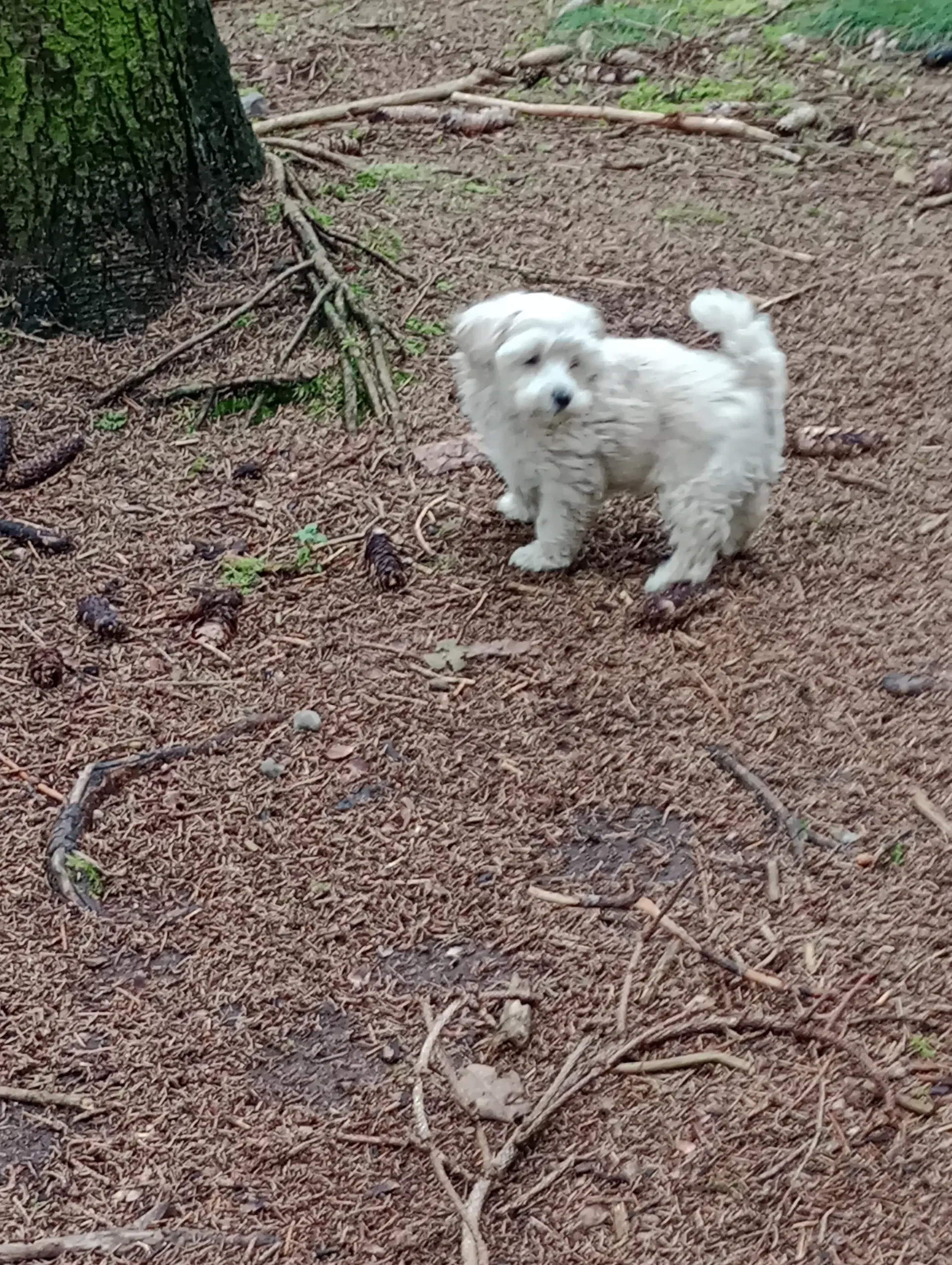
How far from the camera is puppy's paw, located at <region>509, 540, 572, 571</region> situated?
4090 mm

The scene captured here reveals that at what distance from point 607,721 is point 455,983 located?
3.17 ft

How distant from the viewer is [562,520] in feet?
13.1

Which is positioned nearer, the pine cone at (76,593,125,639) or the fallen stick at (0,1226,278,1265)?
the fallen stick at (0,1226,278,1265)

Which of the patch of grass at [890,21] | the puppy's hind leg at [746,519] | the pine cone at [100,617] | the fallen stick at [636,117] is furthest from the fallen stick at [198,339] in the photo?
the patch of grass at [890,21]

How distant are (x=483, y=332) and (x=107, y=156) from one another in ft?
7.57

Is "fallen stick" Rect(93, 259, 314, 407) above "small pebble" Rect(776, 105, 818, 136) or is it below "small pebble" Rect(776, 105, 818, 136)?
below

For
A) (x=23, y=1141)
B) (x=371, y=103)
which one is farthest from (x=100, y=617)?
(x=371, y=103)

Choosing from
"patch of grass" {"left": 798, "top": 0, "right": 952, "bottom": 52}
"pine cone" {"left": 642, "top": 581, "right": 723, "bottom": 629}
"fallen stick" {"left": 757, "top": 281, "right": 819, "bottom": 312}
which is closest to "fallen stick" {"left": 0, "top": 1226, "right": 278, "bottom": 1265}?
"pine cone" {"left": 642, "top": 581, "right": 723, "bottom": 629}

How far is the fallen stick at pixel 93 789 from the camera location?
10.4 ft

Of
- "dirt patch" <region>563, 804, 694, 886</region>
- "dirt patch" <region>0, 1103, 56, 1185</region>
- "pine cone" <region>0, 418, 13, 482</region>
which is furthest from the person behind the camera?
"pine cone" <region>0, 418, 13, 482</region>

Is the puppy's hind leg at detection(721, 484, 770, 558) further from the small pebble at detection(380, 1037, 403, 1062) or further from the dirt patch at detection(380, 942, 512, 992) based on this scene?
the small pebble at detection(380, 1037, 403, 1062)

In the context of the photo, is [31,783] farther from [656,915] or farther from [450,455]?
[450,455]

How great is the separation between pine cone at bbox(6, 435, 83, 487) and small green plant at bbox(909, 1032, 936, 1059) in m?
3.56

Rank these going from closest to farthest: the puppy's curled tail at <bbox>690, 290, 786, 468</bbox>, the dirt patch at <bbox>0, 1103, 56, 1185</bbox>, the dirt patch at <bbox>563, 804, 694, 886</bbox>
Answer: the dirt patch at <bbox>0, 1103, 56, 1185</bbox> → the dirt patch at <bbox>563, 804, 694, 886</bbox> → the puppy's curled tail at <bbox>690, 290, 786, 468</bbox>
